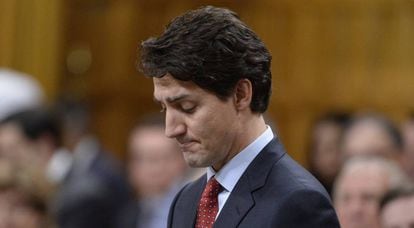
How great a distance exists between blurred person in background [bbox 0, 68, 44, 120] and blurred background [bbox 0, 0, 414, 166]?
590mm

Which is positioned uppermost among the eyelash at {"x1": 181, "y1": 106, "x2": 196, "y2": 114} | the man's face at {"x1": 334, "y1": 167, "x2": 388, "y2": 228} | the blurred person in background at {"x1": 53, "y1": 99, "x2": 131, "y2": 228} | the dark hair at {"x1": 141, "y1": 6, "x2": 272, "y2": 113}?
the dark hair at {"x1": 141, "y1": 6, "x2": 272, "y2": 113}

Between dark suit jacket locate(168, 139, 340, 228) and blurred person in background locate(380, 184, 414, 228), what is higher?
dark suit jacket locate(168, 139, 340, 228)

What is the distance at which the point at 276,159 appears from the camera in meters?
2.98

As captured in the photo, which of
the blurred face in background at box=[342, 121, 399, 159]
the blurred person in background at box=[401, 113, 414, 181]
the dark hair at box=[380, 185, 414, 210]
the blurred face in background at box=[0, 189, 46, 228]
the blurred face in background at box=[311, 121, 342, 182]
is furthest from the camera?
the blurred face in background at box=[311, 121, 342, 182]

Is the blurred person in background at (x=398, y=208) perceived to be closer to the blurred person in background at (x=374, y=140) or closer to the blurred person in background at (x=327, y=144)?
the blurred person in background at (x=374, y=140)

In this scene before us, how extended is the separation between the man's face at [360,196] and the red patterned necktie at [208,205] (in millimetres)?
1599

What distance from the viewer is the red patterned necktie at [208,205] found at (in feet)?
9.73

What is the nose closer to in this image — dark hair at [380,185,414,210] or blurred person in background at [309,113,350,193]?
dark hair at [380,185,414,210]

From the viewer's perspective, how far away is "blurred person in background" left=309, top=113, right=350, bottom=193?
650cm

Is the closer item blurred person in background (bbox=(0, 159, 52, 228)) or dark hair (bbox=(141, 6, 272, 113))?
dark hair (bbox=(141, 6, 272, 113))

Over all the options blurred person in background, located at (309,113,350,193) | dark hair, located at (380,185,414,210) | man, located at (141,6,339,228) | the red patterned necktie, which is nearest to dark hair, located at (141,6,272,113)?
man, located at (141,6,339,228)

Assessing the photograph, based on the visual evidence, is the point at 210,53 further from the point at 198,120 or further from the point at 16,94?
the point at 16,94

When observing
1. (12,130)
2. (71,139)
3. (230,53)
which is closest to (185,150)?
(230,53)

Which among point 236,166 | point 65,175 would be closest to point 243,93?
point 236,166
